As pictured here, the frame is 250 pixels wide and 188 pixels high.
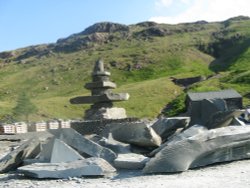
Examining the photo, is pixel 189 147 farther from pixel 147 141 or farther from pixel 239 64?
pixel 239 64

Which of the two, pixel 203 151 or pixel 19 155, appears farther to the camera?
pixel 19 155

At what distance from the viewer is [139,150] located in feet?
43.3

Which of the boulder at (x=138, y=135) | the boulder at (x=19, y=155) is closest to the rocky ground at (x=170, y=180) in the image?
the boulder at (x=19, y=155)

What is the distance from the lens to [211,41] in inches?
7712

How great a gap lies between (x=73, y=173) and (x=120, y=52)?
182m

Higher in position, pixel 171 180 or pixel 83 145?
pixel 83 145

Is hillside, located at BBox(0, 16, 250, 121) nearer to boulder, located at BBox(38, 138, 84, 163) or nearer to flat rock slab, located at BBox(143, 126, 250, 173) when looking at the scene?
boulder, located at BBox(38, 138, 84, 163)

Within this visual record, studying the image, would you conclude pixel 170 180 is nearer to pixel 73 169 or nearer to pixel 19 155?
pixel 73 169

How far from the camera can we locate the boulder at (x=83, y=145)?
12.0m

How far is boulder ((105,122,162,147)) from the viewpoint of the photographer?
42.3 ft

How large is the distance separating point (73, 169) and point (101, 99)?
17815 mm

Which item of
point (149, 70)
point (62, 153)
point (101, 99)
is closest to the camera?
point (62, 153)

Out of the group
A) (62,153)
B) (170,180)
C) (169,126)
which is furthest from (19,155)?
(170,180)

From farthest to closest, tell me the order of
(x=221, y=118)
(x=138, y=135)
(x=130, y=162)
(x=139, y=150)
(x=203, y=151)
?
1. (x=221, y=118)
2. (x=139, y=150)
3. (x=138, y=135)
4. (x=130, y=162)
5. (x=203, y=151)
